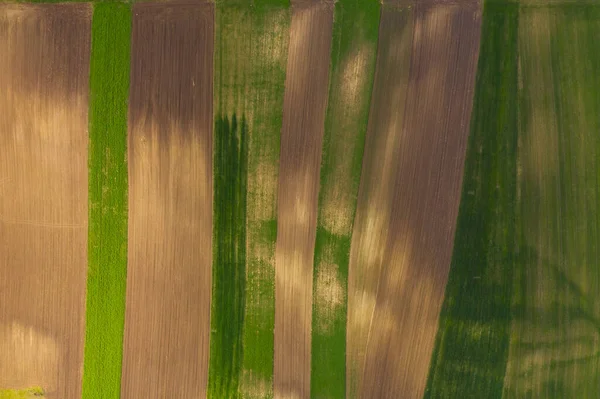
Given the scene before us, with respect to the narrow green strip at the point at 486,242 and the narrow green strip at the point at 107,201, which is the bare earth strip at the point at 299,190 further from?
the narrow green strip at the point at 107,201

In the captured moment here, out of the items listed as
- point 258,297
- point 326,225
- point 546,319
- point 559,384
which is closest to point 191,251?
A: point 258,297

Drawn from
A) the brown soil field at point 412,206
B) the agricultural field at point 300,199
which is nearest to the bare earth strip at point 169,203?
the agricultural field at point 300,199

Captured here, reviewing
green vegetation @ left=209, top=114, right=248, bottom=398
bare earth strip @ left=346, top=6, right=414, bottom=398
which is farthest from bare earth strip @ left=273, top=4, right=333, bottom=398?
bare earth strip @ left=346, top=6, right=414, bottom=398

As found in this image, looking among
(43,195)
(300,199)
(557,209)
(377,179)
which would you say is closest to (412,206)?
(377,179)

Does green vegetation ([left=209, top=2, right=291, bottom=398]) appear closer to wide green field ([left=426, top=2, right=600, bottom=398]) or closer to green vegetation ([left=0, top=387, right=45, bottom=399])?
green vegetation ([left=0, top=387, right=45, bottom=399])

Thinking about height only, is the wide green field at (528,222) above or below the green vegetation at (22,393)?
above

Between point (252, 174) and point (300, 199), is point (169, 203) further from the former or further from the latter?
point (300, 199)

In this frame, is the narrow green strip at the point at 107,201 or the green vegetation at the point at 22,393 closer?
the narrow green strip at the point at 107,201
